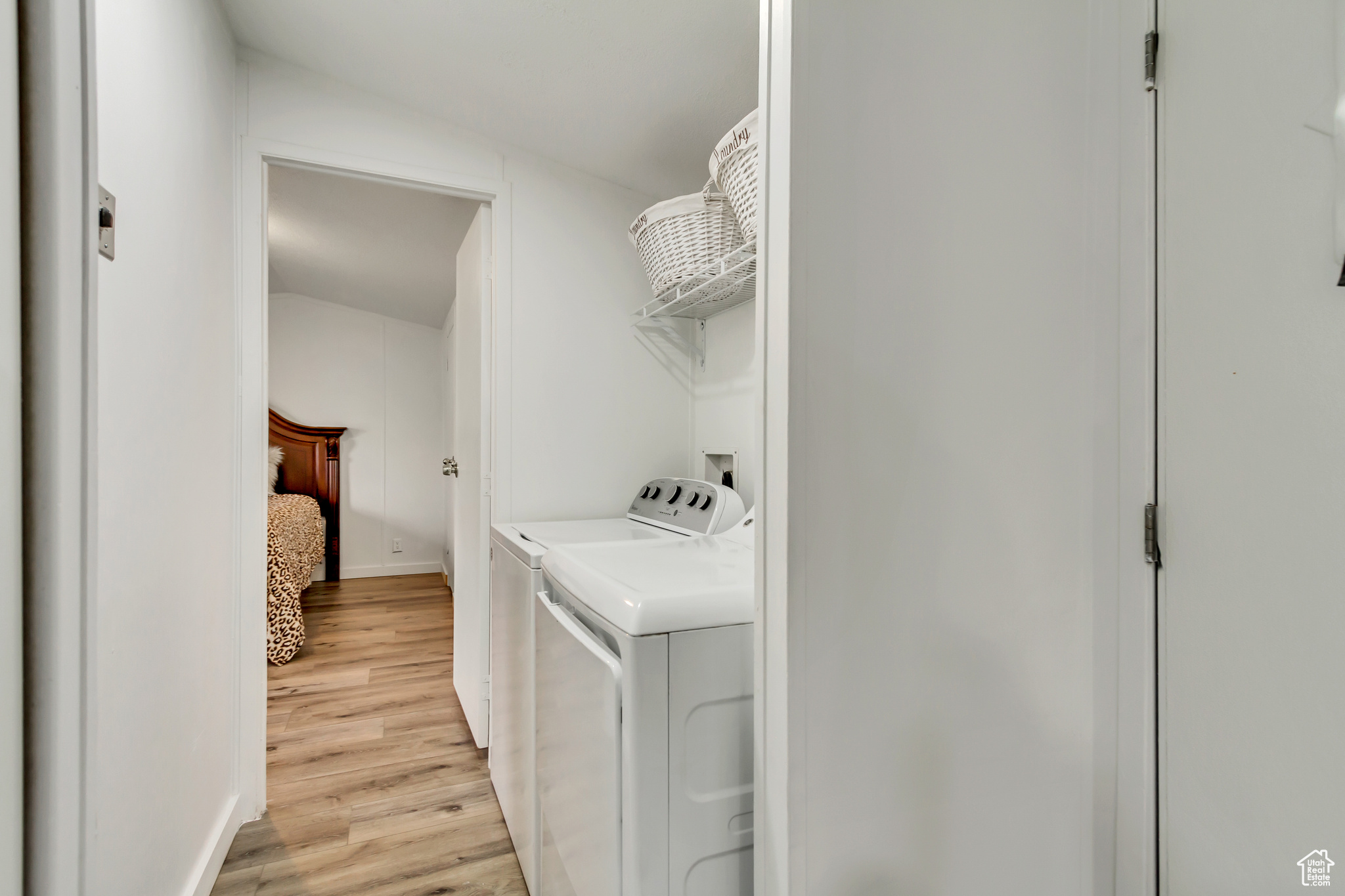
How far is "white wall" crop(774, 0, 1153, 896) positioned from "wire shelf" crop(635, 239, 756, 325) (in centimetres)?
58

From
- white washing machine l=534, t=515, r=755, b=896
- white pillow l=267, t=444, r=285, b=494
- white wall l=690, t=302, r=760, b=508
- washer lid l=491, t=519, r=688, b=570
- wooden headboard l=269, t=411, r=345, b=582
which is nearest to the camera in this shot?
white washing machine l=534, t=515, r=755, b=896

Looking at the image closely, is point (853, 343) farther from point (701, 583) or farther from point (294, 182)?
point (294, 182)

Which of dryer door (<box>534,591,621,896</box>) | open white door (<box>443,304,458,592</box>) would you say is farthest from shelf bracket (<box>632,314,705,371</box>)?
open white door (<box>443,304,458,592</box>)

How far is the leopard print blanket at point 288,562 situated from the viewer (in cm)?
296

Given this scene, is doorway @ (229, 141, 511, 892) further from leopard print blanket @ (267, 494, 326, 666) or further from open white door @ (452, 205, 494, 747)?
leopard print blanket @ (267, 494, 326, 666)

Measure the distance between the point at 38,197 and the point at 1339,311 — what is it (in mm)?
1132

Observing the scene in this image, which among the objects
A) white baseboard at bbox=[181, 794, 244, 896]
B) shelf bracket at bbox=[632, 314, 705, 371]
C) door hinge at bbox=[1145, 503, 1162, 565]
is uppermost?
shelf bracket at bbox=[632, 314, 705, 371]

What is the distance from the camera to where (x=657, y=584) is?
88cm

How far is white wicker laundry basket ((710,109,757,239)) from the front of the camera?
1.19 meters

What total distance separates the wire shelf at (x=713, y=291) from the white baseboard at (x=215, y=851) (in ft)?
6.17

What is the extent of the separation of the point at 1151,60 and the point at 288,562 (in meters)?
3.88

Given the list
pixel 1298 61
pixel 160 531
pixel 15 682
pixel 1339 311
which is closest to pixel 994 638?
pixel 1339 311

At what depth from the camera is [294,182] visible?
2566mm

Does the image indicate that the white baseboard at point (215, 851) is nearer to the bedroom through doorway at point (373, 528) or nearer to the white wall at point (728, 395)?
the bedroom through doorway at point (373, 528)
